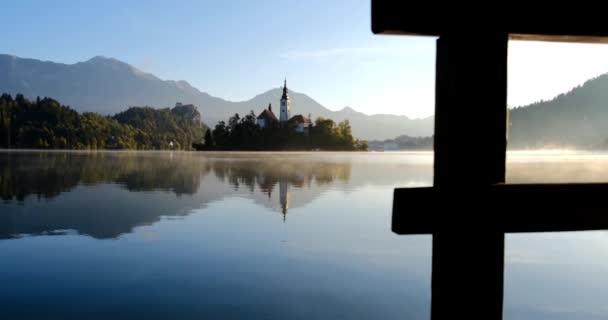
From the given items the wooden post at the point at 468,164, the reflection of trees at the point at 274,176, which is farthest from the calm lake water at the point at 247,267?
the reflection of trees at the point at 274,176

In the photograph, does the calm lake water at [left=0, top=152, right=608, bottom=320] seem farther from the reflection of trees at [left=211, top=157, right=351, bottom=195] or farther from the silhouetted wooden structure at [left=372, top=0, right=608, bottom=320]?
the reflection of trees at [left=211, top=157, right=351, bottom=195]

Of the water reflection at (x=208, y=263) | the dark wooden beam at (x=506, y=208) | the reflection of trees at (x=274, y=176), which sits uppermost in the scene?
the dark wooden beam at (x=506, y=208)

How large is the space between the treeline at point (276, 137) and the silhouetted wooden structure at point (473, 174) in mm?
165139

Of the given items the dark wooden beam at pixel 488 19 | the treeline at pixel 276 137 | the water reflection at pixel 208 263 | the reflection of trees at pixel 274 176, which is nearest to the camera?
the dark wooden beam at pixel 488 19

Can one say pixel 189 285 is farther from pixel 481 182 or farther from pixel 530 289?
pixel 481 182

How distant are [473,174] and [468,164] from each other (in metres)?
0.05

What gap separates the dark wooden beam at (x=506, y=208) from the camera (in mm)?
2221

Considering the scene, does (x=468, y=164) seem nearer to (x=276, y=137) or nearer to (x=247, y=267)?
(x=247, y=267)

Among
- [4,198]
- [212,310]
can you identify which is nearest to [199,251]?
[212,310]

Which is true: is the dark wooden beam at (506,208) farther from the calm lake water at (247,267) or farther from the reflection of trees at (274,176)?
the reflection of trees at (274,176)

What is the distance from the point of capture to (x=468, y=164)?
224cm

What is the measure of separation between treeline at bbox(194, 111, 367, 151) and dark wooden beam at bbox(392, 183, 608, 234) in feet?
542

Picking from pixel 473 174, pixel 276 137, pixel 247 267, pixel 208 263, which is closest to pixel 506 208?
pixel 473 174

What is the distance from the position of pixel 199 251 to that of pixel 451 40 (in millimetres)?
10859
